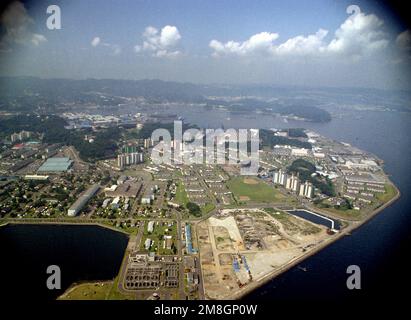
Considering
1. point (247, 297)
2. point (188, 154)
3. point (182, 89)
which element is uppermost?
point (182, 89)

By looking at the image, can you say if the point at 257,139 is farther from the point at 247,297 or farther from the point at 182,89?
the point at 182,89

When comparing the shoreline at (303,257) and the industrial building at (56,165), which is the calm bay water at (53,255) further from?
the industrial building at (56,165)

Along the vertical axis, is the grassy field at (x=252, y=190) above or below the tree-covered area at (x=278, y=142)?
below

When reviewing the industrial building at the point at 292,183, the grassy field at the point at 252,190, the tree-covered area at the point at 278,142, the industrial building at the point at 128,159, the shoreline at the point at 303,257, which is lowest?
the shoreline at the point at 303,257

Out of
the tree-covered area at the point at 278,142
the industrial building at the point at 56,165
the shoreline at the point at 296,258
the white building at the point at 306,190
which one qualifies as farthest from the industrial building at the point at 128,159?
the tree-covered area at the point at 278,142

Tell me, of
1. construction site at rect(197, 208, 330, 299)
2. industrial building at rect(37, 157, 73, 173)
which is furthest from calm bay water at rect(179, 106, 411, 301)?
industrial building at rect(37, 157, 73, 173)

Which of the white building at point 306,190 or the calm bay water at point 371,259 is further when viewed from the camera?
the white building at point 306,190
